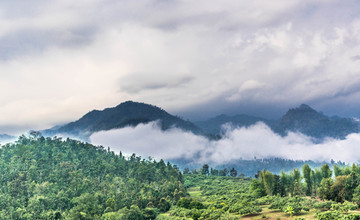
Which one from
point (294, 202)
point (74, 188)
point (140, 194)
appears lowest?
point (140, 194)

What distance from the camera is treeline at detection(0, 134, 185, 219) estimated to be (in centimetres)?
7881

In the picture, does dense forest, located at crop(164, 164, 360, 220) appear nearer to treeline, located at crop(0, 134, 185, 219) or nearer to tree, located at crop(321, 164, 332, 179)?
tree, located at crop(321, 164, 332, 179)

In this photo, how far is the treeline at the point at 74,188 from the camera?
259ft

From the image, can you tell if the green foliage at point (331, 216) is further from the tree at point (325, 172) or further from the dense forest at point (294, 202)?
the tree at point (325, 172)

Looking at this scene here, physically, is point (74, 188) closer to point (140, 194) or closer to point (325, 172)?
point (140, 194)

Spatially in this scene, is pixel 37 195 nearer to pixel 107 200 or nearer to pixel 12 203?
pixel 12 203

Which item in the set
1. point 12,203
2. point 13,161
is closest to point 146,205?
point 12,203

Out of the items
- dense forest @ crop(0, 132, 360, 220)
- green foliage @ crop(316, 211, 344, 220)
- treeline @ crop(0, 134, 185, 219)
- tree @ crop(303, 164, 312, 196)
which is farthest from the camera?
tree @ crop(303, 164, 312, 196)

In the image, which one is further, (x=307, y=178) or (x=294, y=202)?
(x=307, y=178)

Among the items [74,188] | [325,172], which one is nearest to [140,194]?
[74,188]

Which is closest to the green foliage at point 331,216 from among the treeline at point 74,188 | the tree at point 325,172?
the tree at point 325,172

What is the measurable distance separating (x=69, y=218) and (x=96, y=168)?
50.7 m

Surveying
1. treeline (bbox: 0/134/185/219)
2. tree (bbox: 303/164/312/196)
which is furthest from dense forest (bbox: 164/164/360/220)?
treeline (bbox: 0/134/185/219)

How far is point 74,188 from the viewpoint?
96312 millimetres
